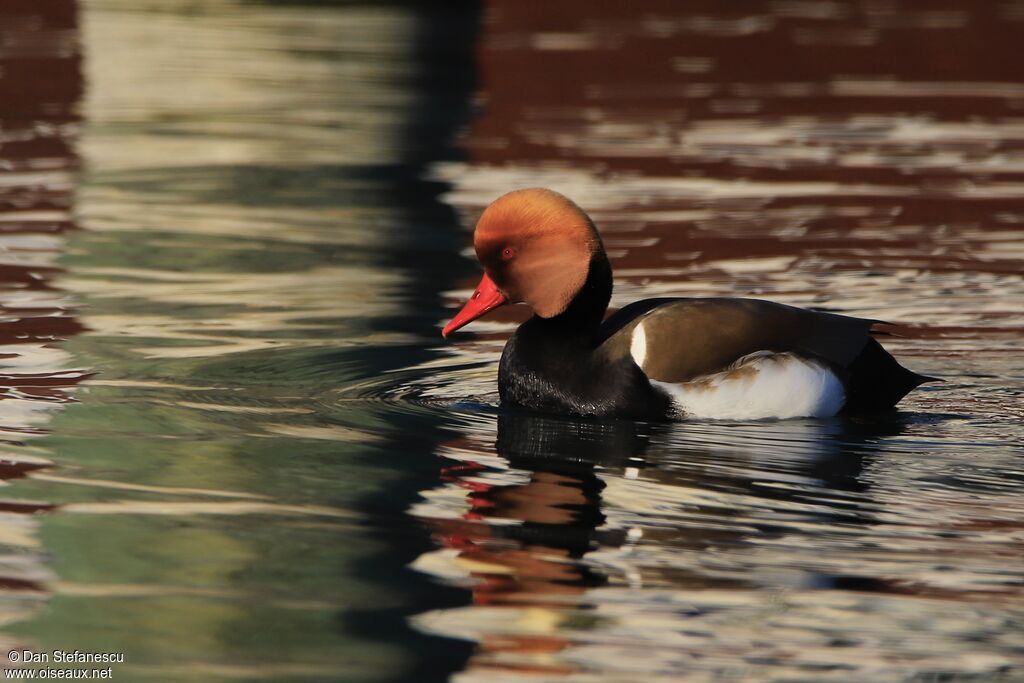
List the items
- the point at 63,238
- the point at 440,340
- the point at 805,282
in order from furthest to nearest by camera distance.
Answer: the point at 63,238, the point at 805,282, the point at 440,340

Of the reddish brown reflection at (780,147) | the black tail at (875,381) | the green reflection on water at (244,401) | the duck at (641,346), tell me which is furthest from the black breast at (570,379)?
the reddish brown reflection at (780,147)

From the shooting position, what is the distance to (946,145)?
13.6 metres

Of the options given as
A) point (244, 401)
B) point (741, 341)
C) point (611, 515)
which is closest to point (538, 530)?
point (611, 515)

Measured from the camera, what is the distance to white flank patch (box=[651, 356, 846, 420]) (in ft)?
21.2

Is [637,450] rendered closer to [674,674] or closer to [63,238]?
[674,674]

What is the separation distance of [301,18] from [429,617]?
20.0 m

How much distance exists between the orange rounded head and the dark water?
487mm

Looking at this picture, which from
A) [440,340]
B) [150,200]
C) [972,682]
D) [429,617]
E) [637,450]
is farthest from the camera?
[150,200]

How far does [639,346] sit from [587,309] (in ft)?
0.95

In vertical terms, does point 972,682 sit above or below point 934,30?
below

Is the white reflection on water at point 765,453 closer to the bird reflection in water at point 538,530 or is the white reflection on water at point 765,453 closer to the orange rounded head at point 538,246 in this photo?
the bird reflection in water at point 538,530

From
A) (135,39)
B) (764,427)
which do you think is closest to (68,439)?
(764,427)

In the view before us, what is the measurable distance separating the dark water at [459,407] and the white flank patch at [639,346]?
264 mm

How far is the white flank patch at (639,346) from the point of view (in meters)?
6.45
